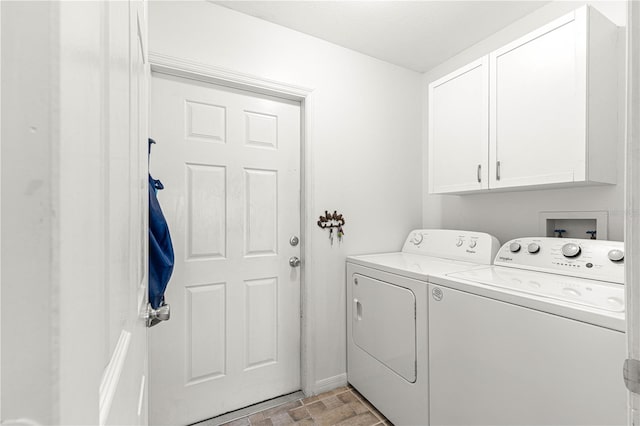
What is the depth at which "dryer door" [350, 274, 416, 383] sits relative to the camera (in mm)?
1555

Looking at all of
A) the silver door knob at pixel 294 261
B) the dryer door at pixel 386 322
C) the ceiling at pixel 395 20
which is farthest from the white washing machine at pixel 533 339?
the ceiling at pixel 395 20

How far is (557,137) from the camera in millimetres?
1380

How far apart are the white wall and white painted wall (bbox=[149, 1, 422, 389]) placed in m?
0.21

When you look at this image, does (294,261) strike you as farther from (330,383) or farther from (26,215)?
(26,215)

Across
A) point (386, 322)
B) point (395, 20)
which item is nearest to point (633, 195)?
point (386, 322)

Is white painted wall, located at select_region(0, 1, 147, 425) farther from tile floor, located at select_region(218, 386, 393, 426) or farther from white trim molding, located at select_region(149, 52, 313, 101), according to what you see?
tile floor, located at select_region(218, 386, 393, 426)

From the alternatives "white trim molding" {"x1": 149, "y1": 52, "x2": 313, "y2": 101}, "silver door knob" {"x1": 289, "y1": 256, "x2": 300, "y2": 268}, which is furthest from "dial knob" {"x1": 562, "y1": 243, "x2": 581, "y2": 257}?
"white trim molding" {"x1": 149, "y1": 52, "x2": 313, "y2": 101}

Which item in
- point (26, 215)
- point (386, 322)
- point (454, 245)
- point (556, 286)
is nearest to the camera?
point (26, 215)

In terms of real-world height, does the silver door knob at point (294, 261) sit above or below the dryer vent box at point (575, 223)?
below

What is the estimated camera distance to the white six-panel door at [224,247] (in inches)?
65.2

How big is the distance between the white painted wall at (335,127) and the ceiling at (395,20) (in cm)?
9

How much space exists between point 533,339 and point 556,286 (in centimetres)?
30

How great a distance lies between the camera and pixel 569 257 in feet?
4.55

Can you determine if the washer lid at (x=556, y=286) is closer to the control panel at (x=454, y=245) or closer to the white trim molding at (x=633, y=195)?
the control panel at (x=454, y=245)
